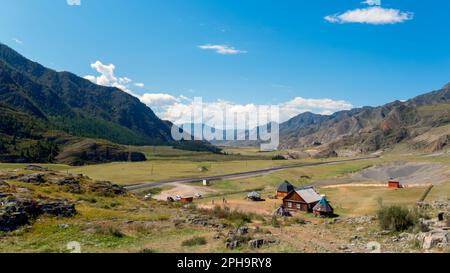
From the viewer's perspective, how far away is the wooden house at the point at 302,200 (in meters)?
68.1

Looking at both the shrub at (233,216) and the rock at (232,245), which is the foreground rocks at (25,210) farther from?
the shrub at (233,216)

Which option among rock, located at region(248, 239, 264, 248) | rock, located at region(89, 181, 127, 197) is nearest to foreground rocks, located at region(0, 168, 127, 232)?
rock, located at region(89, 181, 127, 197)

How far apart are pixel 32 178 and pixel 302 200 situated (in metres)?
44.8

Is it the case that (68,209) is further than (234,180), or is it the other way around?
(234,180)

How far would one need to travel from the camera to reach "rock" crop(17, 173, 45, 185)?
164 feet

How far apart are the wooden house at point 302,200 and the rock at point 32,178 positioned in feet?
140

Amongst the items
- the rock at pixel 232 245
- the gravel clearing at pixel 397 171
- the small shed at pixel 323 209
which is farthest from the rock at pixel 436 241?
the gravel clearing at pixel 397 171

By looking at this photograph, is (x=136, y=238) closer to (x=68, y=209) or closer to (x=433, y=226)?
(x=68, y=209)

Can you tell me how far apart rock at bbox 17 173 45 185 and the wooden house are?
4281 centimetres

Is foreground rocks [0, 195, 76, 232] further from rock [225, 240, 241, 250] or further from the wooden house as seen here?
the wooden house

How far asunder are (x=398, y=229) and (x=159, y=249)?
2394 centimetres

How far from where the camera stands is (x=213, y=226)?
3981cm
